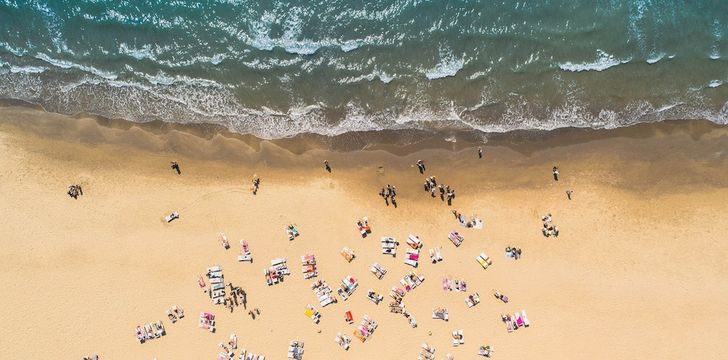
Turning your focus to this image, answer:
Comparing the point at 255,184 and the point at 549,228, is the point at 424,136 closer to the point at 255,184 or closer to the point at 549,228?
the point at 549,228

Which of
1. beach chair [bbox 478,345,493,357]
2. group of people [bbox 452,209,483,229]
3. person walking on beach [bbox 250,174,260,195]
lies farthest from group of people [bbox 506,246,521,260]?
person walking on beach [bbox 250,174,260,195]

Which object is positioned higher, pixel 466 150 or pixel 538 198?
pixel 466 150

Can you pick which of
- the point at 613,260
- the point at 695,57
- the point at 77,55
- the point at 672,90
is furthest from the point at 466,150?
the point at 77,55

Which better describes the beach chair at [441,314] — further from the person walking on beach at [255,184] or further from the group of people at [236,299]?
the person walking on beach at [255,184]

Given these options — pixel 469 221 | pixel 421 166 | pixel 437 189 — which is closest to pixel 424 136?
pixel 421 166

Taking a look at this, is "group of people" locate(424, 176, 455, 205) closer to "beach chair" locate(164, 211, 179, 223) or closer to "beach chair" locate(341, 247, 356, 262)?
"beach chair" locate(341, 247, 356, 262)

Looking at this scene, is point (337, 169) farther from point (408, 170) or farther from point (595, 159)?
point (595, 159)

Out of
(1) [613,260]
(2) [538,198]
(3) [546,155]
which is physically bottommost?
(1) [613,260]
